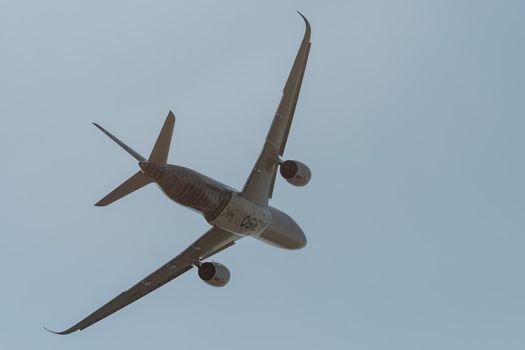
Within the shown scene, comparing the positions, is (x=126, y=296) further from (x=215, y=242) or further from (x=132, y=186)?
(x=132, y=186)

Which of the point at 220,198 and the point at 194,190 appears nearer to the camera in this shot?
the point at 194,190

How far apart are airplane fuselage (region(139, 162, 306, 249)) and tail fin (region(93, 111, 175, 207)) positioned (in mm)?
492

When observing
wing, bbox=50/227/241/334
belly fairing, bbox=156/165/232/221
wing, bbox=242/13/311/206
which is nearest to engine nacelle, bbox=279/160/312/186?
wing, bbox=242/13/311/206

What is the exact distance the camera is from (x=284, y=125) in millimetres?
44000

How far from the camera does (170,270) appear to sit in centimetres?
4816

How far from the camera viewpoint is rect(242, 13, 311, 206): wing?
43000 millimetres

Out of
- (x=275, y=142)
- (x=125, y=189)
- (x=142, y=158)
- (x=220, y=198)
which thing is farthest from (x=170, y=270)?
(x=142, y=158)

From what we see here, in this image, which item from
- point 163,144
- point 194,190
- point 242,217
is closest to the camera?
point 163,144

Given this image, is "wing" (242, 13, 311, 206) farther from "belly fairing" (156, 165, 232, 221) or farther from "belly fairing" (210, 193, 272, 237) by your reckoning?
"belly fairing" (156, 165, 232, 221)

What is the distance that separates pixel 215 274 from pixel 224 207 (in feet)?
14.0

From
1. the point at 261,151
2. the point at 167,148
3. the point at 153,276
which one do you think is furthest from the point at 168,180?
the point at 153,276

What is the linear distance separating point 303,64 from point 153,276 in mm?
13814

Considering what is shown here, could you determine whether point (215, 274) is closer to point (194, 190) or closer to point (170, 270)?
point (170, 270)

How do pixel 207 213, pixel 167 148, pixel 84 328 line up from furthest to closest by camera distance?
pixel 84 328
pixel 207 213
pixel 167 148
